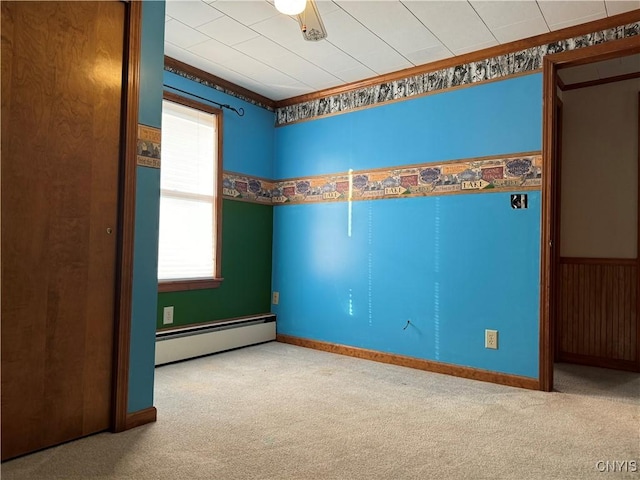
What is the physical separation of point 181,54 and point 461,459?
3274mm

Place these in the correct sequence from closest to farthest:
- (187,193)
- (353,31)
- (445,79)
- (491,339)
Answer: (353,31) → (491,339) → (445,79) → (187,193)

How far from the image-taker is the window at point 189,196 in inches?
138

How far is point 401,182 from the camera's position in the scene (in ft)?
11.9

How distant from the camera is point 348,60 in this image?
342 cm

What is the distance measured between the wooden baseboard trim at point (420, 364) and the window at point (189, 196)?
1.04m

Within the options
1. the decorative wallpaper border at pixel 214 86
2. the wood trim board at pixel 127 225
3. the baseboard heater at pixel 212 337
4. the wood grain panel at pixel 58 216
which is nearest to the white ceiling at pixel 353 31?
the decorative wallpaper border at pixel 214 86

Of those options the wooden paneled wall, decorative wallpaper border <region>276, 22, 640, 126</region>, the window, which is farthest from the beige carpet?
decorative wallpaper border <region>276, 22, 640, 126</region>

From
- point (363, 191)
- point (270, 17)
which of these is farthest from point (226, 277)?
point (270, 17)

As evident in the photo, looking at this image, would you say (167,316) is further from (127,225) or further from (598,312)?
(598,312)

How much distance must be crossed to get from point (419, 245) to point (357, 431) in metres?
1.71

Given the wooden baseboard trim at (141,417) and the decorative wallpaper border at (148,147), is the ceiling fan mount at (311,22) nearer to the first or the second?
the decorative wallpaper border at (148,147)

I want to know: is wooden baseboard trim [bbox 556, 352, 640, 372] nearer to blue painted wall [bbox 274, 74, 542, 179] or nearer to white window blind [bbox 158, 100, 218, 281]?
blue painted wall [bbox 274, 74, 542, 179]

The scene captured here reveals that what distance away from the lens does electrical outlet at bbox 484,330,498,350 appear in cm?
313

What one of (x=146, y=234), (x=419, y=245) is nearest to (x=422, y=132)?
(x=419, y=245)
